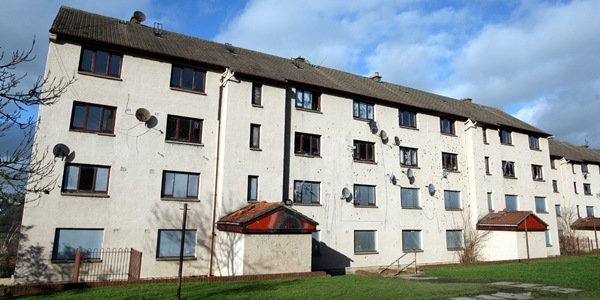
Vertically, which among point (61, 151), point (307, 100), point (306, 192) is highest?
point (307, 100)

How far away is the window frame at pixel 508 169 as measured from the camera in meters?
32.0

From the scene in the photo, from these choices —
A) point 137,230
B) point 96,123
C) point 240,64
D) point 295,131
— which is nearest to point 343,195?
point 295,131

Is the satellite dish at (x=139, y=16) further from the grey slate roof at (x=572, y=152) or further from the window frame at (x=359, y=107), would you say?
the grey slate roof at (x=572, y=152)

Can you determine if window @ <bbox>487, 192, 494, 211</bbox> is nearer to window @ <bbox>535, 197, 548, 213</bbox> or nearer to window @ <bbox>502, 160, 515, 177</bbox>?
window @ <bbox>502, 160, 515, 177</bbox>

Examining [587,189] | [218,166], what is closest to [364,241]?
[218,166]

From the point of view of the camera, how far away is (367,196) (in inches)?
995

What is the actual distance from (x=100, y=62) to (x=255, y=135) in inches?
322

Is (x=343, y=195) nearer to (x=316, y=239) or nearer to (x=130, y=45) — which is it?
(x=316, y=239)

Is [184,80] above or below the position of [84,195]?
above

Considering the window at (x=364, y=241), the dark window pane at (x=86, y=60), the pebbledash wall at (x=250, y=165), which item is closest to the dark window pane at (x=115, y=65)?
the pebbledash wall at (x=250, y=165)

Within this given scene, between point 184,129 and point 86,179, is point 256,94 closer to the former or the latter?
point 184,129

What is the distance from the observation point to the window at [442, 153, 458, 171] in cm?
2923

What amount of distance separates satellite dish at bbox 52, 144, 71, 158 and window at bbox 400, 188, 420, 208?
63.3 feet

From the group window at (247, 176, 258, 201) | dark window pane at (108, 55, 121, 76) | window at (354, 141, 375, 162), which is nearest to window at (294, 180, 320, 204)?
window at (247, 176, 258, 201)
